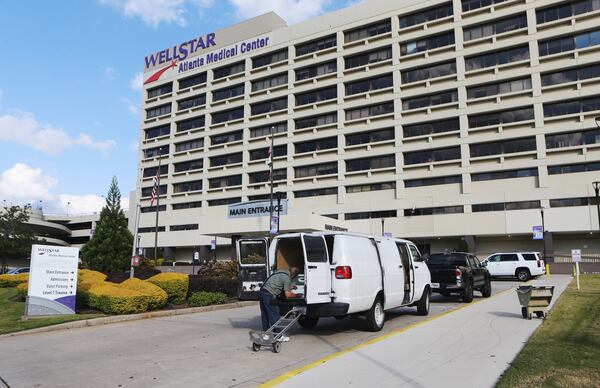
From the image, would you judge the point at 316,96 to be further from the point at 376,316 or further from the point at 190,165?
the point at 376,316

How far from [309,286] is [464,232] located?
40.5 meters

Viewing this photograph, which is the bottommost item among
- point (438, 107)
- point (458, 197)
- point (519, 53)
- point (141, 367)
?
point (141, 367)

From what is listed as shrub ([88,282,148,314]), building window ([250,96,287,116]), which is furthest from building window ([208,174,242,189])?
shrub ([88,282,148,314])

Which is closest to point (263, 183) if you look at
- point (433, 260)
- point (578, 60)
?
point (578, 60)

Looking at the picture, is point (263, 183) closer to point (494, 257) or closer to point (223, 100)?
point (223, 100)

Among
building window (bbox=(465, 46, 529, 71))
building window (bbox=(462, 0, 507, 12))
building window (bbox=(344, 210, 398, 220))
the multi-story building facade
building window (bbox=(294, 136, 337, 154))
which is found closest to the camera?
the multi-story building facade

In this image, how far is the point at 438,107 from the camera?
163 ft

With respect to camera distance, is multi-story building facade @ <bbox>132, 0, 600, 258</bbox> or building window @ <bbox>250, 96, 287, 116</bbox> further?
building window @ <bbox>250, 96, 287, 116</bbox>

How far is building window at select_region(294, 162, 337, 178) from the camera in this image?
185 ft

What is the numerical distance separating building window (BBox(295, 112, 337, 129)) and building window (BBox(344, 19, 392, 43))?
9165 millimetres

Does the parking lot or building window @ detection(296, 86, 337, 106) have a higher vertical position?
building window @ detection(296, 86, 337, 106)

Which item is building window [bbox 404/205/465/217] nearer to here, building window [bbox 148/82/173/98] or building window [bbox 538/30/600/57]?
→ building window [bbox 538/30/600/57]

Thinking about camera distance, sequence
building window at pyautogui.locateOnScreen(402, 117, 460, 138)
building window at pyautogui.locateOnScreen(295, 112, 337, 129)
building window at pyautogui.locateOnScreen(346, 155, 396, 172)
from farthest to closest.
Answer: building window at pyautogui.locateOnScreen(295, 112, 337, 129), building window at pyautogui.locateOnScreen(346, 155, 396, 172), building window at pyautogui.locateOnScreen(402, 117, 460, 138)

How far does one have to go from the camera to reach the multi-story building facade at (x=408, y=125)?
145 ft
